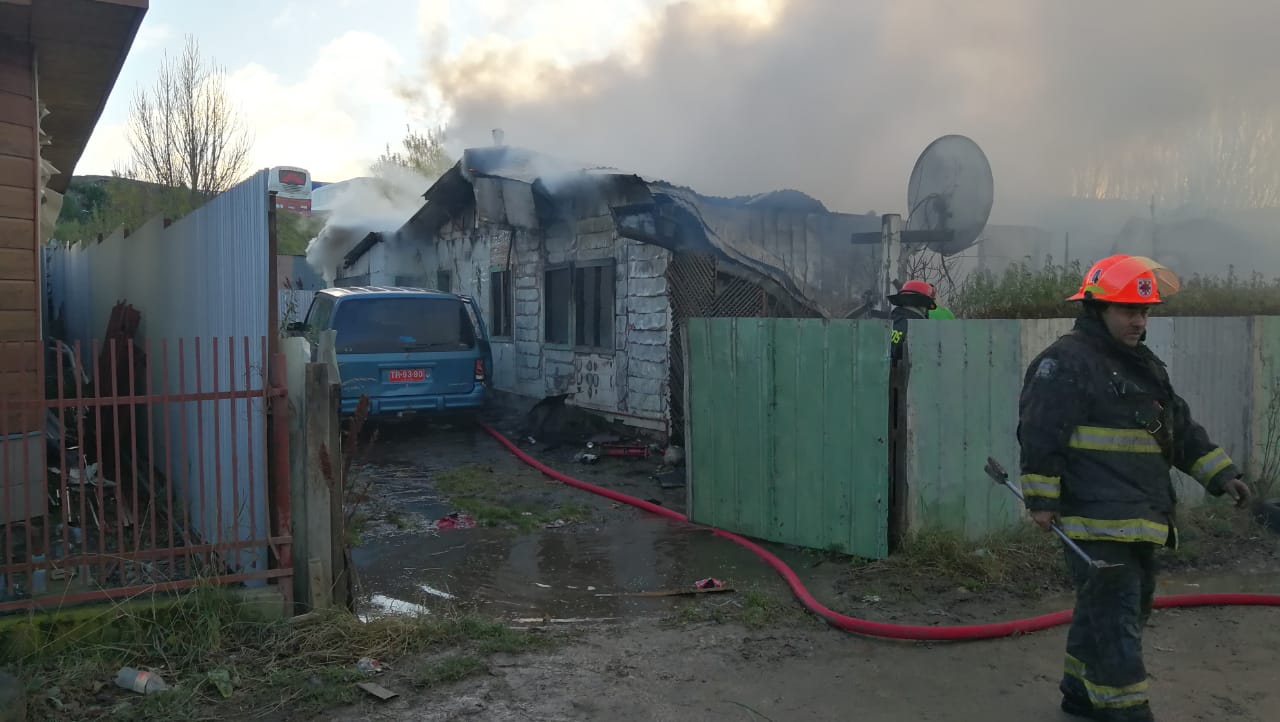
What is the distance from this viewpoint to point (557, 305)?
11586 mm

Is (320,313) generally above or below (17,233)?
below

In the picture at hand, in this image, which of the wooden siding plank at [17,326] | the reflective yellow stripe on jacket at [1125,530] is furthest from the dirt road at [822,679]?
the wooden siding plank at [17,326]

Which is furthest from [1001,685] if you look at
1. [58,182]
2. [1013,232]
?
[58,182]

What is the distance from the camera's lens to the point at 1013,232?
40.0 feet

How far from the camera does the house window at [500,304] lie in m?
12.8

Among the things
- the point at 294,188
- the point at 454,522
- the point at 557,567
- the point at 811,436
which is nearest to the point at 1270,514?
the point at 811,436

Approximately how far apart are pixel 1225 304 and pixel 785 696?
20.9 feet

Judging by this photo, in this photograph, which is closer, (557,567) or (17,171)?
(17,171)

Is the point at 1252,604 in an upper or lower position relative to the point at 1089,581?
lower

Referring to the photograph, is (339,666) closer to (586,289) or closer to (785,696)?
(785,696)

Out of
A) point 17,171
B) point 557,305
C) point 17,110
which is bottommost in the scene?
point 557,305

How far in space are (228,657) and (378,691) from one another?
31.9 inches

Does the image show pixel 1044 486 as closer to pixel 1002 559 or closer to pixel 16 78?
pixel 1002 559

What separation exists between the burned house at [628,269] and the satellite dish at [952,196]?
123 centimetres
